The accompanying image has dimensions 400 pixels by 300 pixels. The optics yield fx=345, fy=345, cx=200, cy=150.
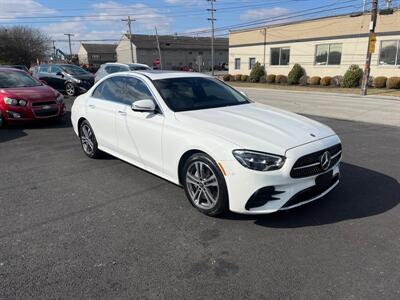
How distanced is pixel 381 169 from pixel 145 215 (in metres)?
3.94

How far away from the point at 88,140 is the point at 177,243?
3.37 metres

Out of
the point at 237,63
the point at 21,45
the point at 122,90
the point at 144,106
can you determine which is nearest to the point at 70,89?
the point at 122,90

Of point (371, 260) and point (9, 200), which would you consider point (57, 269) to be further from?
point (371, 260)

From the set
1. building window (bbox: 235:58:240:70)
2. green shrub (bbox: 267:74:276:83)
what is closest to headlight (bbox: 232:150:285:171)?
green shrub (bbox: 267:74:276:83)

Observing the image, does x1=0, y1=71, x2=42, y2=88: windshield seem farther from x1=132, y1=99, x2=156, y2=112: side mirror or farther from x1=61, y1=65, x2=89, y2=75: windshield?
x1=61, y1=65, x2=89, y2=75: windshield

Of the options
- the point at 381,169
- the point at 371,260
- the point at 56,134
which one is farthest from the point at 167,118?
the point at 56,134

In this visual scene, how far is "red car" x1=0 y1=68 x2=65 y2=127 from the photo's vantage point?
8531 mm

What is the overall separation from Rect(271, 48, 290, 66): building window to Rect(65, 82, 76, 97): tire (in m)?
22.1

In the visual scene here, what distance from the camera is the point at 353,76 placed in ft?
82.3

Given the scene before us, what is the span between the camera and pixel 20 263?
10.1 feet

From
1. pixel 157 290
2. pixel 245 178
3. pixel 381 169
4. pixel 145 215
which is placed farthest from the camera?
pixel 381 169

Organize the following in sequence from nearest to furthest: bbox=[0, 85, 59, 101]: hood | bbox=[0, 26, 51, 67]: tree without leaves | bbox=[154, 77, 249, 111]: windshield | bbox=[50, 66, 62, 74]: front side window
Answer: bbox=[154, 77, 249, 111]: windshield
bbox=[0, 85, 59, 101]: hood
bbox=[50, 66, 62, 74]: front side window
bbox=[0, 26, 51, 67]: tree without leaves

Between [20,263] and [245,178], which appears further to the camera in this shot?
[245,178]

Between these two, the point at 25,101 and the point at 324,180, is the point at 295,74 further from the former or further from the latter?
the point at 324,180
